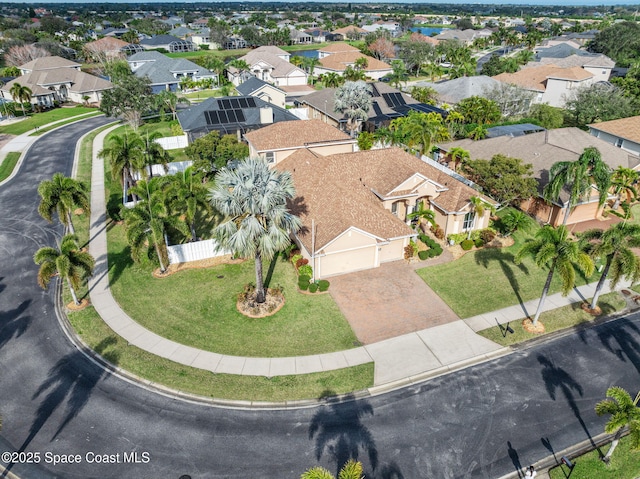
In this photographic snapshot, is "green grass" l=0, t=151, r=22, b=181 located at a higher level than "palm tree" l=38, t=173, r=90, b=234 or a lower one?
lower

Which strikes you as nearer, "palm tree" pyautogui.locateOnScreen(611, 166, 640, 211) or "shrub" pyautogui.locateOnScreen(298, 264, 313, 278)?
"shrub" pyautogui.locateOnScreen(298, 264, 313, 278)

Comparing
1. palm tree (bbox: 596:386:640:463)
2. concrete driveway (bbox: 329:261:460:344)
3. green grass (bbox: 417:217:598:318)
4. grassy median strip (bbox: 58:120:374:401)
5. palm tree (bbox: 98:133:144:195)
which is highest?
palm tree (bbox: 98:133:144:195)

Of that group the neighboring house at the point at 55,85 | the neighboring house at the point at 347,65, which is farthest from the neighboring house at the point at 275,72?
the neighboring house at the point at 55,85

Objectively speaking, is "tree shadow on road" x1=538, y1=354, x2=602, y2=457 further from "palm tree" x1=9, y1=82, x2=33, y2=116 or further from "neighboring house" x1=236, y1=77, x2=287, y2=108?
"palm tree" x1=9, y1=82, x2=33, y2=116

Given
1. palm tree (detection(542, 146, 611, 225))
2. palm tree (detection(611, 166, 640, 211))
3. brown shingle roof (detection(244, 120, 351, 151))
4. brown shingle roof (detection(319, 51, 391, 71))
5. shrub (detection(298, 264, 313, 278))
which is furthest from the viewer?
brown shingle roof (detection(319, 51, 391, 71))

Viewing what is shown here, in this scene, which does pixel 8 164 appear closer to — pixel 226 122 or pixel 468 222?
pixel 226 122


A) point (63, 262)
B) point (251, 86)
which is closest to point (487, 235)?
point (63, 262)

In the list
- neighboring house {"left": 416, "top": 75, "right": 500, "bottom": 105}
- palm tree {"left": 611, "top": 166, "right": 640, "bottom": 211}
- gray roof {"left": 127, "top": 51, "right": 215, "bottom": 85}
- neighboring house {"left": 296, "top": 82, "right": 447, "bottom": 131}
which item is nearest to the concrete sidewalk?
palm tree {"left": 611, "top": 166, "right": 640, "bottom": 211}
